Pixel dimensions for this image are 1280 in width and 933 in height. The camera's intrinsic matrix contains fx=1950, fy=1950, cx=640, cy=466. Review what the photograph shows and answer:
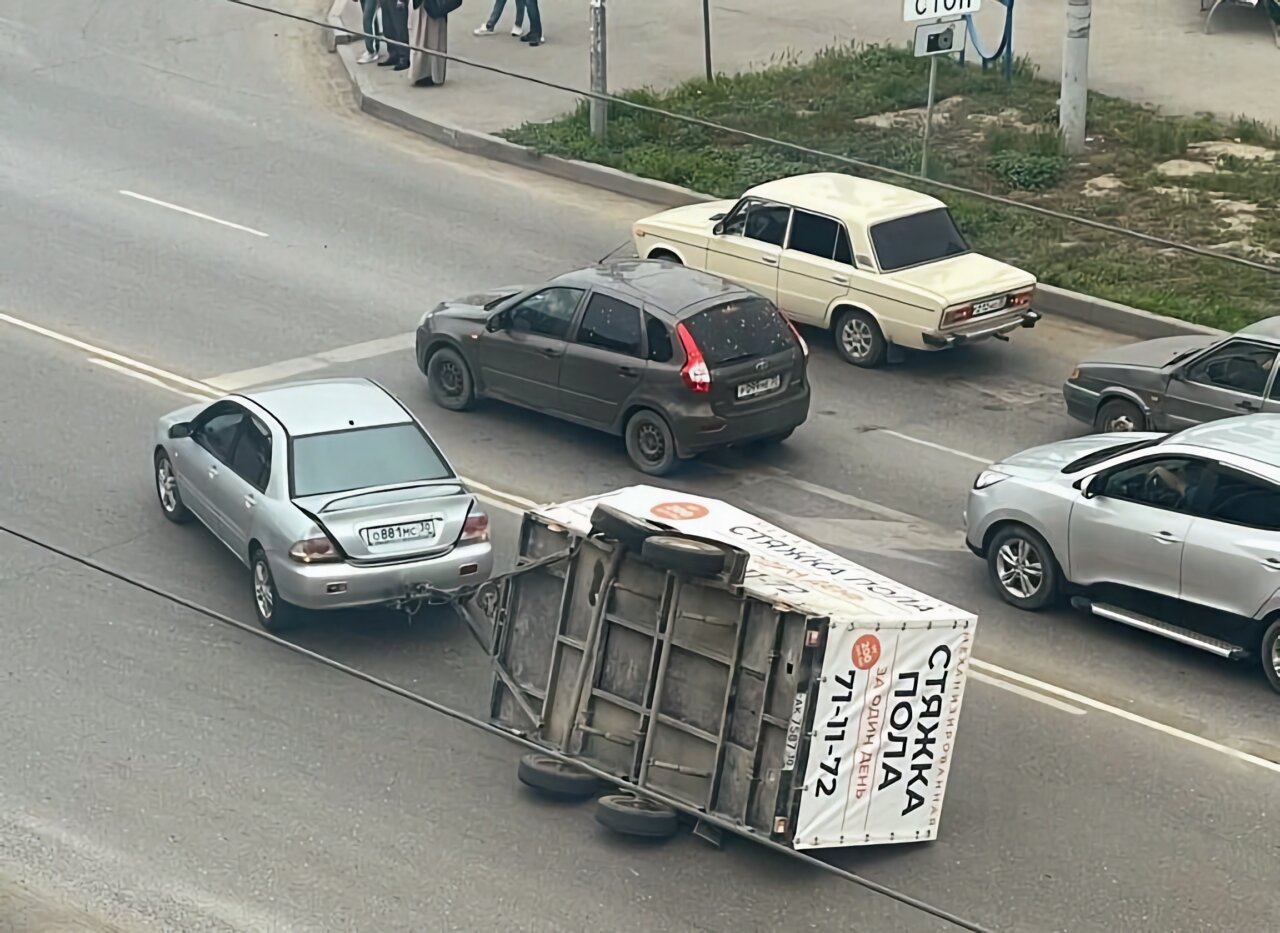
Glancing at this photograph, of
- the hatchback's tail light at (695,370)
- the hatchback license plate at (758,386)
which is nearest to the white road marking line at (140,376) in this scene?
the hatchback's tail light at (695,370)

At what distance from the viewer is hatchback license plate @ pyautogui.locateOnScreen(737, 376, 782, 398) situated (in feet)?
52.0

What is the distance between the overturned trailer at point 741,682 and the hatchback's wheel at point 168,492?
14.0 ft

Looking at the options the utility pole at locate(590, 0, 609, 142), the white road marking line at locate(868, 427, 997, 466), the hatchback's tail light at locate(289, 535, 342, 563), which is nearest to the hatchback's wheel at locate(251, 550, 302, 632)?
the hatchback's tail light at locate(289, 535, 342, 563)

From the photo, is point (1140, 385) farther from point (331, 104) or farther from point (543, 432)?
point (331, 104)

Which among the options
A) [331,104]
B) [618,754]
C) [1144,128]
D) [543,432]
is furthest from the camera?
[331,104]

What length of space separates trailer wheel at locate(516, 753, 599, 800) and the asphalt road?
0.37 feet

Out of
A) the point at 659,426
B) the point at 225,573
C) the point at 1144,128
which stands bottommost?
the point at 225,573

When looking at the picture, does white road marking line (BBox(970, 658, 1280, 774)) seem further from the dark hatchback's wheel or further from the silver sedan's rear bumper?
the dark hatchback's wheel

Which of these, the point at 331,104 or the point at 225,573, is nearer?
the point at 225,573

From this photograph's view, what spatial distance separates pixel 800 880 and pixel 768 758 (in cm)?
70

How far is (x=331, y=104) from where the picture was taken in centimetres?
2719

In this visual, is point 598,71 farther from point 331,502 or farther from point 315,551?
point 315,551

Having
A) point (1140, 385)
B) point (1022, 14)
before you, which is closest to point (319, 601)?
point (1140, 385)

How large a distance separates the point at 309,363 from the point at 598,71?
8283 millimetres
